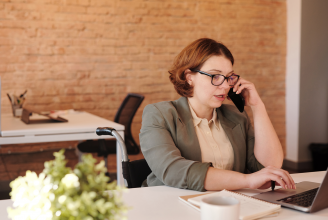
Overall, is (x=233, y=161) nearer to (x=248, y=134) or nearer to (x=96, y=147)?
(x=248, y=134)

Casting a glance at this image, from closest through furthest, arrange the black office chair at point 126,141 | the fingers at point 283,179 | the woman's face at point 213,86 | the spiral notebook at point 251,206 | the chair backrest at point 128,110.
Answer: the spiral notebook at point 251,206, the fingers at point 283,179, the woman's face at point 213,86, the black office chair at point 126,141, the chair backrest at point 128,110

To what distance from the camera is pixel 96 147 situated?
10.2 feet

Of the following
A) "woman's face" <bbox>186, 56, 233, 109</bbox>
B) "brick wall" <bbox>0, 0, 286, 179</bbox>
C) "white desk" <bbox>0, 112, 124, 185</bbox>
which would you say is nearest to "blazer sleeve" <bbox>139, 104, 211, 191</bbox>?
"woman's face" <bbox>186, 56, 233, 109</bbox>

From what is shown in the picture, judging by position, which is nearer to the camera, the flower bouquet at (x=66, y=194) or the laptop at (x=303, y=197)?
the flower bouquet at (x=66, y=194)

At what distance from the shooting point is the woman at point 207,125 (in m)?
1.32

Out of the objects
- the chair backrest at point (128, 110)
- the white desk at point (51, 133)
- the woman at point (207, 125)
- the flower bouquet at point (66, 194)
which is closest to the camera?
the flower bouquet at point (66, 194)

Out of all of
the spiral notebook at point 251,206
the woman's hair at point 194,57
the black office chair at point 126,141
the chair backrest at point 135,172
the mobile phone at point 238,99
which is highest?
the woman's hair at point 194,57

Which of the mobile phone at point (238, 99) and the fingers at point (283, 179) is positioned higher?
the mobile phone at point (238, 99)

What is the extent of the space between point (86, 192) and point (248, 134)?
1.19 meters

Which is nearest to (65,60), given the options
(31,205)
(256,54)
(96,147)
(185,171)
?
(96,147)

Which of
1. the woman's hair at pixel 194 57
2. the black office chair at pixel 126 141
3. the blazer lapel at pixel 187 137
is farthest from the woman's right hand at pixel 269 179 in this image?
the black office chair at pixel 126 141

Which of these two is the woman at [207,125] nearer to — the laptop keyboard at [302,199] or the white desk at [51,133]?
the laptop keyboard at [302,199]

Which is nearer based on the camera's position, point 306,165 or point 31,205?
point 31,205

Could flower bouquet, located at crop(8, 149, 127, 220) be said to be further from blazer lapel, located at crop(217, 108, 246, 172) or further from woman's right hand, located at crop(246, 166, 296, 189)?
blazer lapel, located at crop(217, 108, 246, 172)
